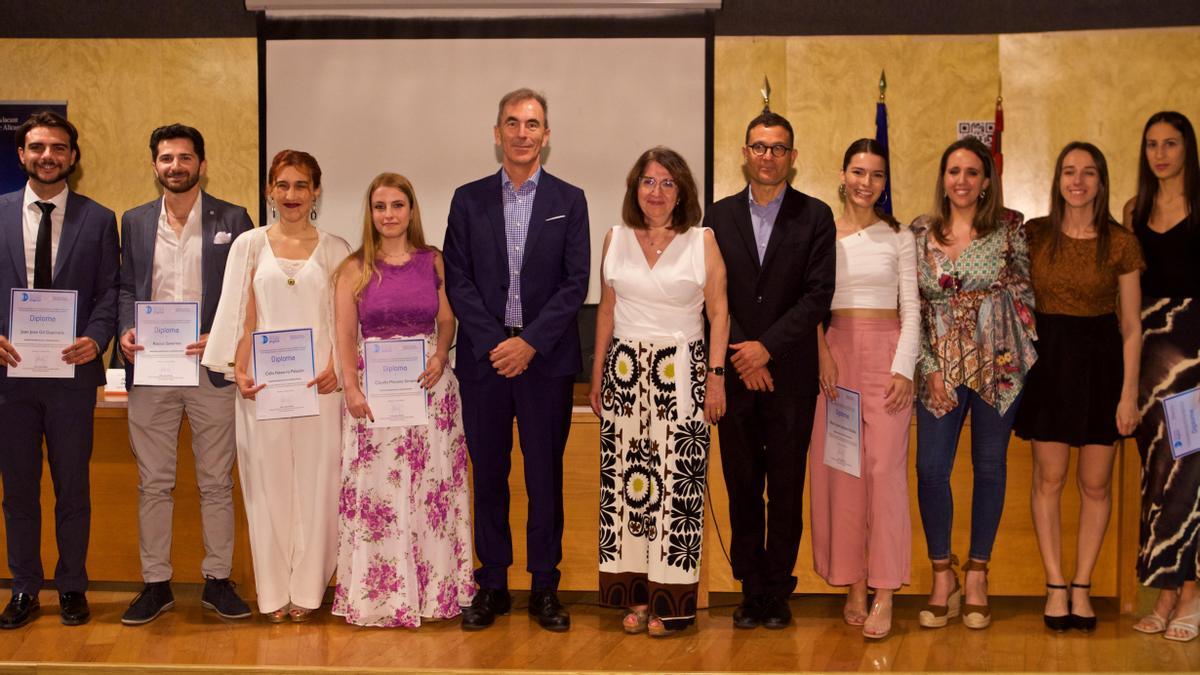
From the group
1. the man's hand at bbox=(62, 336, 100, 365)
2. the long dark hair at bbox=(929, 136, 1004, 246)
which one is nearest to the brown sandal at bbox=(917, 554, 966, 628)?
the long dark hair at bbox=(929, 136, 1004, 246)

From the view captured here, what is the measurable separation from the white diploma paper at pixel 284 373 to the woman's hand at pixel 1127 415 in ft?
9.24

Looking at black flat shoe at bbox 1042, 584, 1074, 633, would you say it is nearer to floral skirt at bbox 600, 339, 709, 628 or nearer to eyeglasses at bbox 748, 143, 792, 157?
floral skirt at bbox 600, 339, 709, 628

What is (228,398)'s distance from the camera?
12.0 ft

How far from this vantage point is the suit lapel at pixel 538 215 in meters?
3.47

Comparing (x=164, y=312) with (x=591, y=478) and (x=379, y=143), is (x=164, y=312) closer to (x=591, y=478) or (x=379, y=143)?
(x=591, y=478)

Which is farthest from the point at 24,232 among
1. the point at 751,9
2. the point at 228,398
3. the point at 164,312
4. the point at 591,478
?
the point at 751,9

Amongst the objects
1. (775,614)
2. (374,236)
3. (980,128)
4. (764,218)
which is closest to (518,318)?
(374,236)

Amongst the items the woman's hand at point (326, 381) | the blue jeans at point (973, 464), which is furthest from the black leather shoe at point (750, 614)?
the woman's hand at point (326, 381)

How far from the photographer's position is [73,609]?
11.8 feet

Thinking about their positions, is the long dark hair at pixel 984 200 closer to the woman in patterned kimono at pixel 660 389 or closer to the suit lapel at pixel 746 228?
the suit lapel at pixel 746 228

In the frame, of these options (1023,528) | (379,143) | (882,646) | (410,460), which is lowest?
(882,646)

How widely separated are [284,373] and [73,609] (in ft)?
3.92

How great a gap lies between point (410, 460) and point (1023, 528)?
235 cm

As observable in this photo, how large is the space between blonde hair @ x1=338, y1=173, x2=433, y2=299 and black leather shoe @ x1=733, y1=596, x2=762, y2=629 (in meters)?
1.72
